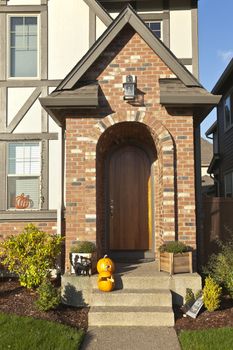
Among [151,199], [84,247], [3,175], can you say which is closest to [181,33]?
[151,199]

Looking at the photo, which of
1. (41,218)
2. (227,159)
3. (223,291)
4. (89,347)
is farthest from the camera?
(227,159)

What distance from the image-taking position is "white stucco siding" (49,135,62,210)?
894cm

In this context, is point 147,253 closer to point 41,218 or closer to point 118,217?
point 118,217

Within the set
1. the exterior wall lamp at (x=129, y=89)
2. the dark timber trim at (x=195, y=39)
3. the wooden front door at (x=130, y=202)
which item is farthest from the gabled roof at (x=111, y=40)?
the dark timber trim at (x=195, y=39)

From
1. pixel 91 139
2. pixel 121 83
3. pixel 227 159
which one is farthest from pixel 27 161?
pixel 227 159

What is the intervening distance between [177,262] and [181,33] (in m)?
6.20

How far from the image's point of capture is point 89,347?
512 centimetres

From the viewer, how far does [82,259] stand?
6.72 m

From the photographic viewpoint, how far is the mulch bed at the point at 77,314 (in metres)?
5.82

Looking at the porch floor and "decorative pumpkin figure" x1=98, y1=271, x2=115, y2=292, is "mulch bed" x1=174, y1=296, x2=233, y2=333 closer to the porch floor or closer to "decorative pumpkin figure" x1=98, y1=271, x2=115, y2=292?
the porch floor

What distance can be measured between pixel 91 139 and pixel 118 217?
80.5 inches

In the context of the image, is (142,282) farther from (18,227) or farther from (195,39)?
(195,39)

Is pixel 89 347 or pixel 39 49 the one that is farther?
pixel 39 49

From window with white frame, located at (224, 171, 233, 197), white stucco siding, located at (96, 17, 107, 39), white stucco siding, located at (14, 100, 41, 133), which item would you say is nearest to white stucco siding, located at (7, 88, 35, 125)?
white stucco siding, located at (14, 100, 41, 133)
